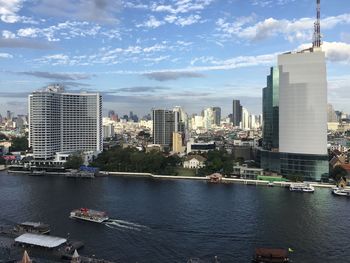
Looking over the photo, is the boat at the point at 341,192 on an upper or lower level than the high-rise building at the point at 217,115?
lower

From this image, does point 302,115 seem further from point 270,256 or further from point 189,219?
point 270,256

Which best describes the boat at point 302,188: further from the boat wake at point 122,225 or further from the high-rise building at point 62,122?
the high-rise building at point 62,122

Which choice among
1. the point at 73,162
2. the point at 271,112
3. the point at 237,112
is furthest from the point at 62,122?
the point at 237,112

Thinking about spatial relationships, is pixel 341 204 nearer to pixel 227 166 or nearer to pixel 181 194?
pixel 181 194

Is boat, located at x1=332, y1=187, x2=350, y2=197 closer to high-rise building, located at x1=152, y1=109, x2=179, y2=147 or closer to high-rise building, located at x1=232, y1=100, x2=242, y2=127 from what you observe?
high-rise building, located at x1=152, y1=109, x2=179, y2=147

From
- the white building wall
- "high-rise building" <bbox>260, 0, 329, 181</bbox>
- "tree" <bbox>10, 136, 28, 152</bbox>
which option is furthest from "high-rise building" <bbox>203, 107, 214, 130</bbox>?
the white building wall

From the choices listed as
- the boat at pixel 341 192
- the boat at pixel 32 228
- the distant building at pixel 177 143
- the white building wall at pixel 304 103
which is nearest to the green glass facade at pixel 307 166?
the white building wall at pixel 304 103
